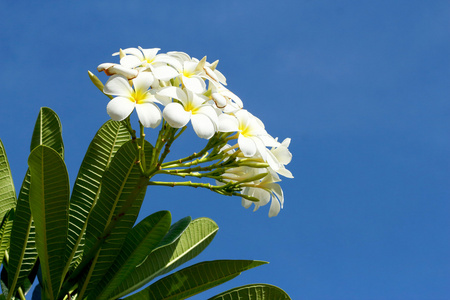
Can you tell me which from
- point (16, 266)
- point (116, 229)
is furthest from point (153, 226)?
point (16, 266)

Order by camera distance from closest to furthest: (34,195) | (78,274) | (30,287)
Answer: (34,195) → (78,274) → (30,287)

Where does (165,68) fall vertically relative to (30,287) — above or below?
above

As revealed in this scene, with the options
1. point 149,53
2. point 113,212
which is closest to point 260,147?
point 149,53

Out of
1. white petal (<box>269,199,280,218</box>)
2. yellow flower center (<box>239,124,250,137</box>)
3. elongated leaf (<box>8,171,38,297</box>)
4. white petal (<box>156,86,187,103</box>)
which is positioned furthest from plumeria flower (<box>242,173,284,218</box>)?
elongated leaf (<box>8,171,38,297</box>)

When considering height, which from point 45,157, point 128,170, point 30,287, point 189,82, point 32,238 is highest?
point 189,82

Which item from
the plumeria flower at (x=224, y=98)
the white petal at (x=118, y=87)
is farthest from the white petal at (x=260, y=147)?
the white petal at (x=118, y=87)

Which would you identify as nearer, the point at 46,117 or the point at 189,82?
the point at 189,82

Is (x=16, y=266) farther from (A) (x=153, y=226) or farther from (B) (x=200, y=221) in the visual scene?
(B) (x=200, y=221)
